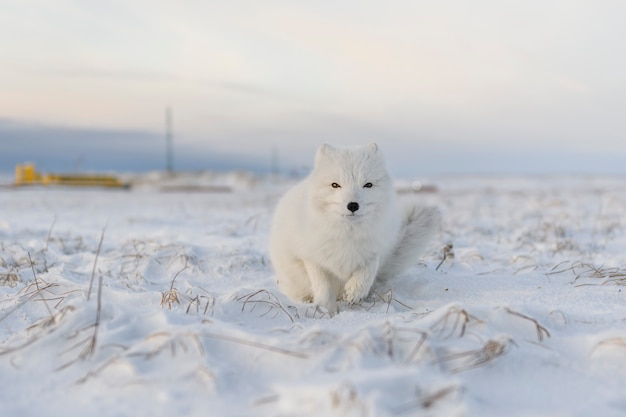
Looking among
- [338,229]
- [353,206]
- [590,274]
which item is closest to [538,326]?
[353,206]

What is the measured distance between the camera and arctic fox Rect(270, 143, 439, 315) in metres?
3.52

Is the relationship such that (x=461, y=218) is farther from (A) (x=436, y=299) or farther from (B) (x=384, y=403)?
(B) (x=384, y=403)

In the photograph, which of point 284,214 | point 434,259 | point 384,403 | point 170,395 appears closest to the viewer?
point 384,403

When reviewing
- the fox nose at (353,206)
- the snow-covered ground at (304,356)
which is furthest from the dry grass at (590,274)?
the fox nose at (353,206)

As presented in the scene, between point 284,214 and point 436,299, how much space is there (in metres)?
1.28

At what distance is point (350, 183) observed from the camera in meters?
3.50

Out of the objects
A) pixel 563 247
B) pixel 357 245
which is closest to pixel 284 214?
pixel 357 245

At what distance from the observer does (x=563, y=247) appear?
19.0 feet

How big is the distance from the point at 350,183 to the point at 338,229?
323 millimetres

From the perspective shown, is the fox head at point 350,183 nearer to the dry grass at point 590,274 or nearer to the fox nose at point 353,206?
the fox nose at point 353,206

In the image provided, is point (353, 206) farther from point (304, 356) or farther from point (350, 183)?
point (304, 356)

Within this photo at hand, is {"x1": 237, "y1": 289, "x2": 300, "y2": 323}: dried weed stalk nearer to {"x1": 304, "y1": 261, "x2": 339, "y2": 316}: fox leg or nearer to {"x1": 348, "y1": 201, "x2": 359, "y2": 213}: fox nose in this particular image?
{"x1": 304, "y1": 261, "x2": 339, "y2": 316}: fox leg

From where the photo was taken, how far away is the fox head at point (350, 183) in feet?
11.2

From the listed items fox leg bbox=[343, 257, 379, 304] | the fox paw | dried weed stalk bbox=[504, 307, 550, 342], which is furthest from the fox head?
dried weed stalk bbox=[504, 307, 550, 342]
